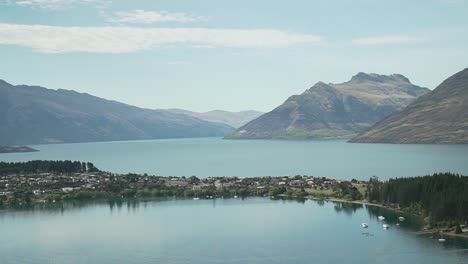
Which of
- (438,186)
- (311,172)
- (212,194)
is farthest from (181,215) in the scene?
(311,172)

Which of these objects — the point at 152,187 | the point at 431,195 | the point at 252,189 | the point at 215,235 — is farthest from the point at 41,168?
the point at 431,195

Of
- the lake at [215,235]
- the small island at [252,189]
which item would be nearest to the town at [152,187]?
the small island at [252,189]

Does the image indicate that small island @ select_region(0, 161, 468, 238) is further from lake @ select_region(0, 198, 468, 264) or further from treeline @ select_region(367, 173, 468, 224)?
lake @ select_region(0, 198, 468, 264)

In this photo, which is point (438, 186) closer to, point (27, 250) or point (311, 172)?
point (27, 250)

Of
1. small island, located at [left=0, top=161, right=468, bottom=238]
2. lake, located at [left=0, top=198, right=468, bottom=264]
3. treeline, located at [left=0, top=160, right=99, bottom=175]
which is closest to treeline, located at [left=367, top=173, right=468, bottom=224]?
small island, located at [left=0, top=161, right=468, bottom=238]

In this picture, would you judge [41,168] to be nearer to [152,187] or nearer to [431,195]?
[152,187]

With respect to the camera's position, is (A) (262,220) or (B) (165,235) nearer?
(B) (165,235)

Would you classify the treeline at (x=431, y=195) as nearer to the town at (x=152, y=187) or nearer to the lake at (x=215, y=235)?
the lake at (x=215, y=235)
